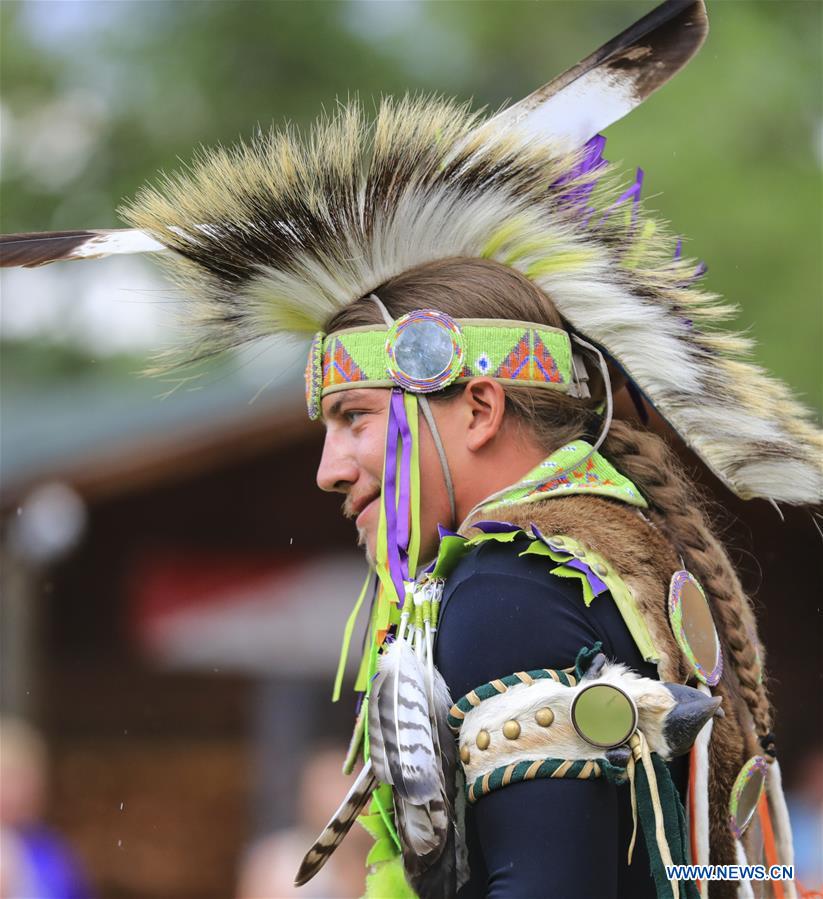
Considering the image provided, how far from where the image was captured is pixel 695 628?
1.91 metres

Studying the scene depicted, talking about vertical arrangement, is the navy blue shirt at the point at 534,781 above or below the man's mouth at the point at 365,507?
below

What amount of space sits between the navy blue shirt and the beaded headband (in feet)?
1.20

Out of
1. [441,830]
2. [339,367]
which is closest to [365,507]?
[339,367]

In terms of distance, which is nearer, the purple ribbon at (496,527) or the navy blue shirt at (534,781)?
the navy blue shirt at (534,781)

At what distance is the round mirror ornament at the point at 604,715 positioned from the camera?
1652 mm

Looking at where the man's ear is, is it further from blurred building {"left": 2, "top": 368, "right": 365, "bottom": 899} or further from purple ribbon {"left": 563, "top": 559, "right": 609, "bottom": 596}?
blurred building {"left": 2, "top": 368, "right": 365, "bottom": 899}

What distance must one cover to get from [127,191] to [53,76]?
1606mm

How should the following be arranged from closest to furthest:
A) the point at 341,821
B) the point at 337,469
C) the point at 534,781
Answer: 1. the point at 534,781
2. the point at 341,821
3. the point at 337,469

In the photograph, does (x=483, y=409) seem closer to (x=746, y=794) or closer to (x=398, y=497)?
(x=398, y=497)

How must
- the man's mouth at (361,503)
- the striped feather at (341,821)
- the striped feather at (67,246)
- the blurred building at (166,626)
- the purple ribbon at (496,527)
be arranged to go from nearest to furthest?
the purple ribbon at (496,527) → the striped feather at (341,821) → the man's mouth at (361,503) → the striped feather at (67,246) → the blurred building at (166,626)

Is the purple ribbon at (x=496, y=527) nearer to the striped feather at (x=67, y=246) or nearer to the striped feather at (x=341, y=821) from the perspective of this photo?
the striped feather at (x=341, y=821)

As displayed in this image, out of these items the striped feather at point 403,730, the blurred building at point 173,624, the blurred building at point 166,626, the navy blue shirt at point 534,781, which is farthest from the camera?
the blurred building at point 166,626

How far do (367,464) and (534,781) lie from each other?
2.18ft

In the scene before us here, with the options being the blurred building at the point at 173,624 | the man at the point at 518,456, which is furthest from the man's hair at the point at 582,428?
the blurred building at the point at 173,624
